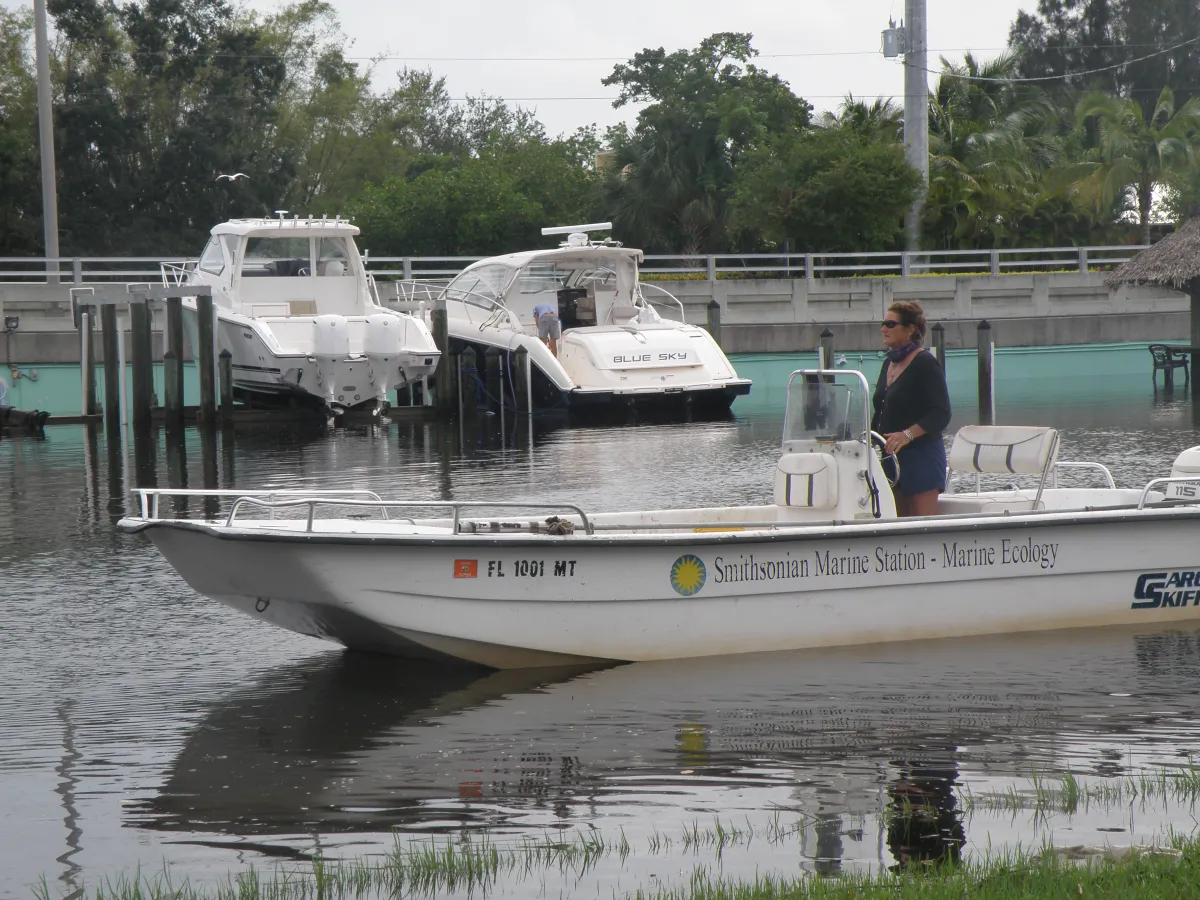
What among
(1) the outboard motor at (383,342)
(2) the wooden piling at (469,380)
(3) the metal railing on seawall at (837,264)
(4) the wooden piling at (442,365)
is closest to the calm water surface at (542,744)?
(1) the outboard motor at (383,342)

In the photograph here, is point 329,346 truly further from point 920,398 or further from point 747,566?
point 747,566

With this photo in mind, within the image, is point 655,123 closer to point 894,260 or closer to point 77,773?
point 894,260

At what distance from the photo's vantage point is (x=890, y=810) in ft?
20.4

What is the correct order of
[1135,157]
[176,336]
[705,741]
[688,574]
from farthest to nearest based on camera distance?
[1135,157] < [176,336] < [688,574] < [705,741]

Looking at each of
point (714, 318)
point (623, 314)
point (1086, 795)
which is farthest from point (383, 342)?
point (1086, 795)

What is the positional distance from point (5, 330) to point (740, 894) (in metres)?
28.1

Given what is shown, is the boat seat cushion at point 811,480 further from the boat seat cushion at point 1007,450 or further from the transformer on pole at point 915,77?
the transformer on pole at point 915,77

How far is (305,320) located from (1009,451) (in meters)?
19.5

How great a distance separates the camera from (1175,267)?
32.2 meters

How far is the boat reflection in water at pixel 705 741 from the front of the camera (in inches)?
245

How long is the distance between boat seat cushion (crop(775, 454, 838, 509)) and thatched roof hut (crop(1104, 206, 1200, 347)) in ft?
82.7

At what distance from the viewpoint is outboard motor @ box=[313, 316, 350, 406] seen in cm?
2647

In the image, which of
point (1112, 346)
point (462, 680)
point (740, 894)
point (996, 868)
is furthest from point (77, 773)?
point (1112, 346)

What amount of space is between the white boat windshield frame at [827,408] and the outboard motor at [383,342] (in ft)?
59.3
